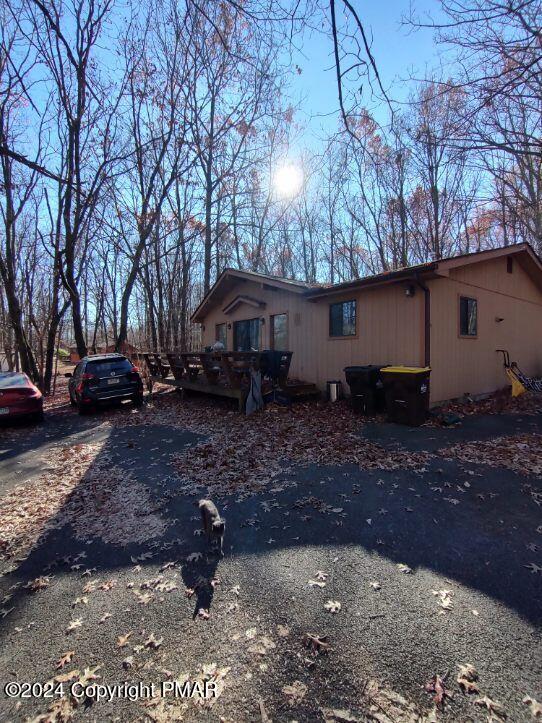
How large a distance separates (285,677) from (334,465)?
3.50 metres

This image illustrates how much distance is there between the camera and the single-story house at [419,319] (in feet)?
28.3

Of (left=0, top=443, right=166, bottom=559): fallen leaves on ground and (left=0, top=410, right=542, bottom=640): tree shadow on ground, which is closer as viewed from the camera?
(left=0, top=410, right=542, bottom=640): tree shadow on ground

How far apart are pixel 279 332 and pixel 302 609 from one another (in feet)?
34.2

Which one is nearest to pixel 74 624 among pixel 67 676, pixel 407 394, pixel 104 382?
pixel 67 676

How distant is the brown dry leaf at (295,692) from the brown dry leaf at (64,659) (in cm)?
129

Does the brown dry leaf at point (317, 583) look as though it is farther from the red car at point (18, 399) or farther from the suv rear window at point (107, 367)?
the suv rear window at point (107, 367)

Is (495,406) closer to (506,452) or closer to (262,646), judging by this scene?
(506,452)

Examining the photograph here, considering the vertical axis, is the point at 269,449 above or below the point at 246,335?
below

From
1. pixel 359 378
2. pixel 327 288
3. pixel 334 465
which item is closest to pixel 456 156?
pixel 327 288

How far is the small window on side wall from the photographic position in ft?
31.2

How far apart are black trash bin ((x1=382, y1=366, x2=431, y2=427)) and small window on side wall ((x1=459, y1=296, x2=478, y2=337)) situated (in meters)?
2.98

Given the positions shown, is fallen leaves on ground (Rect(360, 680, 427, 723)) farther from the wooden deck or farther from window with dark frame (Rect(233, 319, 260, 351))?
window with dark frame (Rect(233, 319, 260, 351))

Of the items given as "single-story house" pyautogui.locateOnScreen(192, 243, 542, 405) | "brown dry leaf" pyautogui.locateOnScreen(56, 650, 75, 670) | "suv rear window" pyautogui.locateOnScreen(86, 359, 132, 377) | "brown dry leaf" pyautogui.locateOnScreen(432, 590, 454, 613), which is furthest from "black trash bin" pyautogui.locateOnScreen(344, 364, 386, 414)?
"brown dry leaf" pyautogui.locateOnScreen(56, 650, 75, 670)

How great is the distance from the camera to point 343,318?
33.9ft
